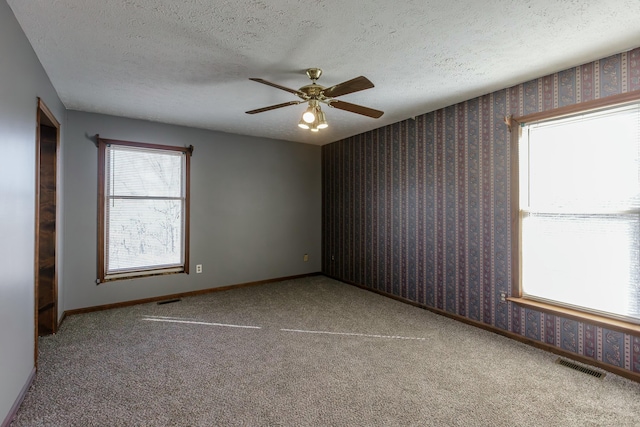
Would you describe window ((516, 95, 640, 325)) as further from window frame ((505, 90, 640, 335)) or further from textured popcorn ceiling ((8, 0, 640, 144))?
textured popcorn ceiling ((8, 0, 640, 144))

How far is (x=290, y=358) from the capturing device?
8.58ft

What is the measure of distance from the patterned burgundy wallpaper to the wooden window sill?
0.07m

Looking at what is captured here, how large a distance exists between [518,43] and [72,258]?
480 cm

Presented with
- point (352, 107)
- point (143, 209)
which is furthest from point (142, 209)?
point (352, 107)

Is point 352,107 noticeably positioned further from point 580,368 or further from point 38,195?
point 580,368

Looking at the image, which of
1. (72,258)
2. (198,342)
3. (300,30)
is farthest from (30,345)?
(300,30)

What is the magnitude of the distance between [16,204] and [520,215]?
3.82m

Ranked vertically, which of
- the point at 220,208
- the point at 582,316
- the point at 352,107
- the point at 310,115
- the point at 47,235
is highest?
the point at 352,107

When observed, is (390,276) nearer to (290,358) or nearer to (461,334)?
(461,334)

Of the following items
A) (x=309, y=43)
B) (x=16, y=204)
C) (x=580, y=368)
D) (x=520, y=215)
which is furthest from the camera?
(x=520, y=215)

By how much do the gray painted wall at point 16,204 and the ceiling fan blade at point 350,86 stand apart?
6.33ft

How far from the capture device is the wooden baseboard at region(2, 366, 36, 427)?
1787 mm

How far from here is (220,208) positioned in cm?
472

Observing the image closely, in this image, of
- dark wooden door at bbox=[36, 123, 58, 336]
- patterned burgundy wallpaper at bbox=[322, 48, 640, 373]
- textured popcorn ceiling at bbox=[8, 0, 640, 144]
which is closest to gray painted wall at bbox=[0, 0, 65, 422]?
textured popcorn ceiling at bbox=[8, 0, 640, 144]
